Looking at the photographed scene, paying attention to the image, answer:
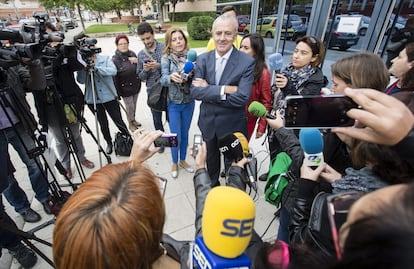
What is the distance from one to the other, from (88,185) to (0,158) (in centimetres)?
143

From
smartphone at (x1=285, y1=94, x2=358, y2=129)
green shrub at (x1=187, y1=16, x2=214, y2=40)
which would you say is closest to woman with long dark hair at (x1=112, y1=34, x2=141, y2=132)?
smartphone at (x1=285, y1=94, x2=358, y2=129)

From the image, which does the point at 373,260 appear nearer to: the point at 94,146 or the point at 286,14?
the point at 94,146

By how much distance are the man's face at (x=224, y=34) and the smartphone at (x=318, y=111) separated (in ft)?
4.00

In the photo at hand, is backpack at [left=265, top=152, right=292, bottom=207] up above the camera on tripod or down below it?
below

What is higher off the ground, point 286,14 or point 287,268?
point 286,14

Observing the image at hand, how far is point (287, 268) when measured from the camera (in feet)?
2.25

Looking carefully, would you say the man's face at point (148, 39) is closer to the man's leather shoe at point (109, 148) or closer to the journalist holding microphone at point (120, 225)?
the man's leather shoe at point (109, 148)

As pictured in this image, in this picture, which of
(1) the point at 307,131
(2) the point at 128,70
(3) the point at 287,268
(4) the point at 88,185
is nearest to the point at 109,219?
(4) the point at 88,185

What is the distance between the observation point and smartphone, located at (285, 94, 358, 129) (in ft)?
3.50

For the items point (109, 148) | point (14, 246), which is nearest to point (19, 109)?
point (14, 246)

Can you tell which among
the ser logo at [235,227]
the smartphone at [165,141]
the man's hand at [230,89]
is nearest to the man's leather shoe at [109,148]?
the man's hand at [230,89]

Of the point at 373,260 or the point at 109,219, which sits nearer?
the point at 373,260

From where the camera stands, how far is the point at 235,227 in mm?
720

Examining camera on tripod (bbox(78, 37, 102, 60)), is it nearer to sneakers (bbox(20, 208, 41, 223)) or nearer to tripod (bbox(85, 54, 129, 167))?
tripod (bbox(85, 54, 129, 167))
